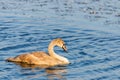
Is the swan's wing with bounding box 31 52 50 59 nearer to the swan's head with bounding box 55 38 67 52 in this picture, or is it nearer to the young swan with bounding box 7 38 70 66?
the young swan with bounding box 7 38 70 66

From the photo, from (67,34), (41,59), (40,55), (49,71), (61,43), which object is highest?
(67,34)

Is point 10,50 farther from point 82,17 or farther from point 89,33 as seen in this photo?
point 82,17

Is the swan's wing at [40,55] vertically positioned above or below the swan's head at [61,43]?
below

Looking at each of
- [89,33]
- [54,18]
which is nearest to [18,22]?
[54,18]

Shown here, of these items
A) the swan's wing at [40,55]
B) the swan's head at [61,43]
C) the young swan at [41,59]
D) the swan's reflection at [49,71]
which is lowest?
the swan's reflection at [49,71]

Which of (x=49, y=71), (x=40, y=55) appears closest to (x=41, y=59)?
(x=40, y=55)

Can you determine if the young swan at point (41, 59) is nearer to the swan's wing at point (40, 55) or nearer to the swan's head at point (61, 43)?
the swan's wing at point (40, 55)

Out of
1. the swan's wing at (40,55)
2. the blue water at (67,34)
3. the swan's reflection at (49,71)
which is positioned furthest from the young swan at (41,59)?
the blue water at (67,34)

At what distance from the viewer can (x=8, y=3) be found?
2878 centimetres

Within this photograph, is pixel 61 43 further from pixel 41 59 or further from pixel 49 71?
pixel 49 71

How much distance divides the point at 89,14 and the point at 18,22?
13.4 ft

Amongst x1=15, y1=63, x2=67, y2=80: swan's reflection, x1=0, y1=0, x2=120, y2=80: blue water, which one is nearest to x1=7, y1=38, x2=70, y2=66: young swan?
x1=15, y1=63, x2=67, y2=80: swan's reflection

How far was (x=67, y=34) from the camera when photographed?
75.7ft

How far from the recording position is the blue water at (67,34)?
1775cm
